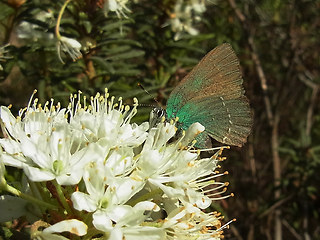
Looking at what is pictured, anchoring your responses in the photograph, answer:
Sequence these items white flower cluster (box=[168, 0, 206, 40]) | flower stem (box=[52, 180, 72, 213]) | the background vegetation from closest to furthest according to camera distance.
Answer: flower stem (box=[52, 180, 72, 213]), the background vegetation, white flower cluster (box=[168, 0, 206, 40])

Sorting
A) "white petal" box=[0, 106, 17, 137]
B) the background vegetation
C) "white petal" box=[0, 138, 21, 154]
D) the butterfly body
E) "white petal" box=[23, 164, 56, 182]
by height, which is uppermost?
the background vegetation

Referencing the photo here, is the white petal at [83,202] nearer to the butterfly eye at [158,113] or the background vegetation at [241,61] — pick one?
the butterfly eye at [158,113]

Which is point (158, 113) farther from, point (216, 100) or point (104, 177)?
point (104, 177)

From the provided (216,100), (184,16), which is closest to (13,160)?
(216,100)

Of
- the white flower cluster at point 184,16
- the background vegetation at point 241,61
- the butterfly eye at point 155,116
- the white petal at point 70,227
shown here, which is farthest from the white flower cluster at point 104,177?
the white flower cluster at point 184,16

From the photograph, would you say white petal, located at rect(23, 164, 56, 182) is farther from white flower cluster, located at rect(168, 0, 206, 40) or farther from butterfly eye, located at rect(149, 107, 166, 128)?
white flower cluster, located at rect(168, 0, 206, 40)

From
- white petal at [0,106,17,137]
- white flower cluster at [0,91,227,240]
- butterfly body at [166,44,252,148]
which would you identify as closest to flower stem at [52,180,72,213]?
white flower cluster at [0,91,227,240]
